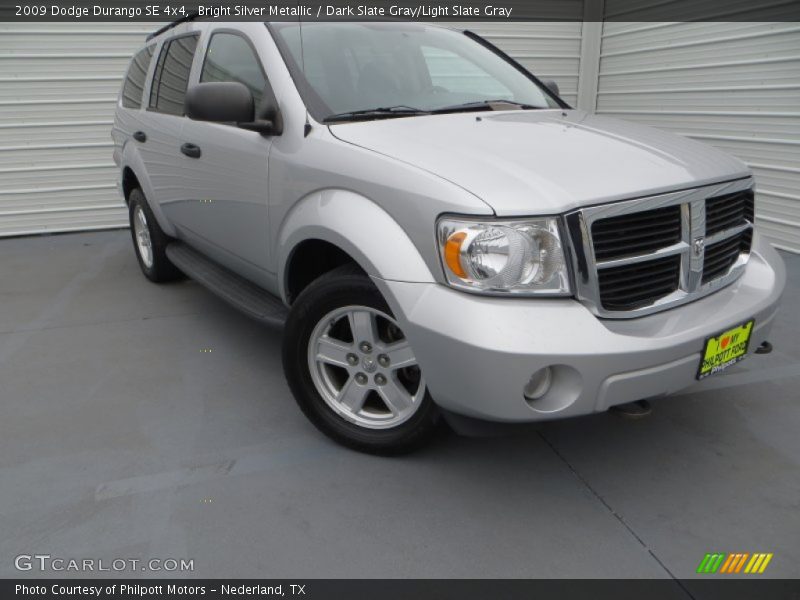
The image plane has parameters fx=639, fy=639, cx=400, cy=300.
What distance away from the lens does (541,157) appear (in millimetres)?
2252

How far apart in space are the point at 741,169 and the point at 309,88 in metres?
1.81

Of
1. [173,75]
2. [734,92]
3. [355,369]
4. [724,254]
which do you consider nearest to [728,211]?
[724,254]

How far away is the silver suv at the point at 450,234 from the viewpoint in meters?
1.99

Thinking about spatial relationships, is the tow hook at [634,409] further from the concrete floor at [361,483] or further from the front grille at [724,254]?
the front grille at [724,254]

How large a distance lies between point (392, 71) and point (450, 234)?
1343 mm

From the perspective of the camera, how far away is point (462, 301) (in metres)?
1.99

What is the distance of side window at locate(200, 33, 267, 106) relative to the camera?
9.89 feet

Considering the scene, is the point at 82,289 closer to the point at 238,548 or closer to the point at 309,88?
the point at 309,88

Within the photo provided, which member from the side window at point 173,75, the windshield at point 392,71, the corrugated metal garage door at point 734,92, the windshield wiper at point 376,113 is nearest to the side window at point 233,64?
the windshield at point 392,71

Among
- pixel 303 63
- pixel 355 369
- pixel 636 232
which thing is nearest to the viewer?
pixel 636 232

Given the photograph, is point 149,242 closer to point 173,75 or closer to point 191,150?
point 173,75

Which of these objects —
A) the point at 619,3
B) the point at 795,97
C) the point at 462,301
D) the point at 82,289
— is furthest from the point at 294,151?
the point at 619,3

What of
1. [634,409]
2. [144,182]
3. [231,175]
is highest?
[231,175]

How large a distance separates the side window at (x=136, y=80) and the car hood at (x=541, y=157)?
8.85 feet
